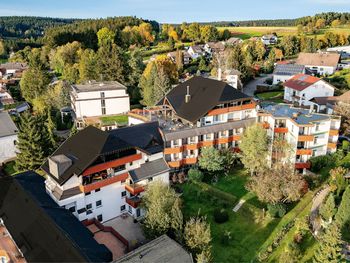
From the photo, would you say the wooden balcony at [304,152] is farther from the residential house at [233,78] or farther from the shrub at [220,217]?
the residential house at [233,78]

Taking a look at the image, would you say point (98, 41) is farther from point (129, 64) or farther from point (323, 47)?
point (323, 47)

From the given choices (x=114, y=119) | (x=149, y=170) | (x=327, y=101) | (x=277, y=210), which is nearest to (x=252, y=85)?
(x=327, y=101)

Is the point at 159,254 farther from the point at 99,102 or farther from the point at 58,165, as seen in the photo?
the point at 99,102

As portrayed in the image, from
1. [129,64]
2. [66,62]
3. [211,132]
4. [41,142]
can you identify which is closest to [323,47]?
[129,64]

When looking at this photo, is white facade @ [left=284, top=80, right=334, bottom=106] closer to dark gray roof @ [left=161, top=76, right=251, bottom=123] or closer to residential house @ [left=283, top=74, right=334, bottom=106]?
residential house @ [left=283, top=74, right=334, bottom=106]

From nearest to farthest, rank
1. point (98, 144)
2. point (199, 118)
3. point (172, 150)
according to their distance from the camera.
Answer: point (98, 144) → point (172, 150) → point (199, 118)

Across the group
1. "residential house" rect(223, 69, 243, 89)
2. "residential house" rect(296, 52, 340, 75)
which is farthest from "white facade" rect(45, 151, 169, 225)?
"residential house" rect(296, 52, 340, 75)
